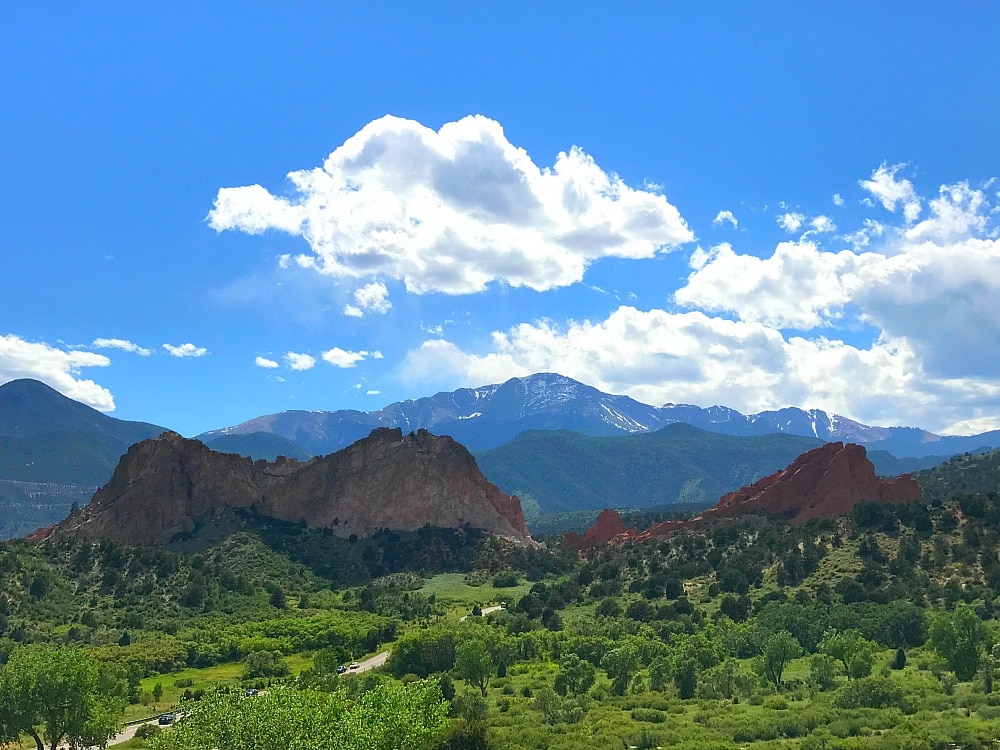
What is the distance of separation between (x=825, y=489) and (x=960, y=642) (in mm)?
97251

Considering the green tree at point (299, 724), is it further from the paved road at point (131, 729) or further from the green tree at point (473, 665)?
the green tree at point (473, 665)

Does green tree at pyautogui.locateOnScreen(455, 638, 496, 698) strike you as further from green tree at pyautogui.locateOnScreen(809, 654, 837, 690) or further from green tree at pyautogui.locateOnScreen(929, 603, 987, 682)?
green tree at pyautogui.locateOnScreen(929, 603, 987, 682)

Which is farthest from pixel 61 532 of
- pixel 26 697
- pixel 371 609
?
pixel 26 697

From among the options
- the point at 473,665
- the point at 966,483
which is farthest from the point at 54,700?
the point at 966,483

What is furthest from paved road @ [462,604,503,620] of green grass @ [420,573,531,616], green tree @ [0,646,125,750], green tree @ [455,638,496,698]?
green tree @ [0,646,125,750]

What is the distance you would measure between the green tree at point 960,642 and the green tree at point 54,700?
66250 mm

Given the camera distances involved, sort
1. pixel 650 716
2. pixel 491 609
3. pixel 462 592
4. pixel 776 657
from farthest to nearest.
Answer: pixel 462 592 → pixel 491 609 → pixel 776 657 → pixel 650 716

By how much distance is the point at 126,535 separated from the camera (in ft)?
588

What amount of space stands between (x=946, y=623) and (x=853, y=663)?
27.7 ft

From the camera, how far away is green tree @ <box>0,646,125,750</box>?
50906 millimetres

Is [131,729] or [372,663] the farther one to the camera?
[372,663]

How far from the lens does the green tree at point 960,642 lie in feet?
212

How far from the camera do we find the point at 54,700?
51.6m

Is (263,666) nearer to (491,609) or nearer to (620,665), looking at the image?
(620,665)
